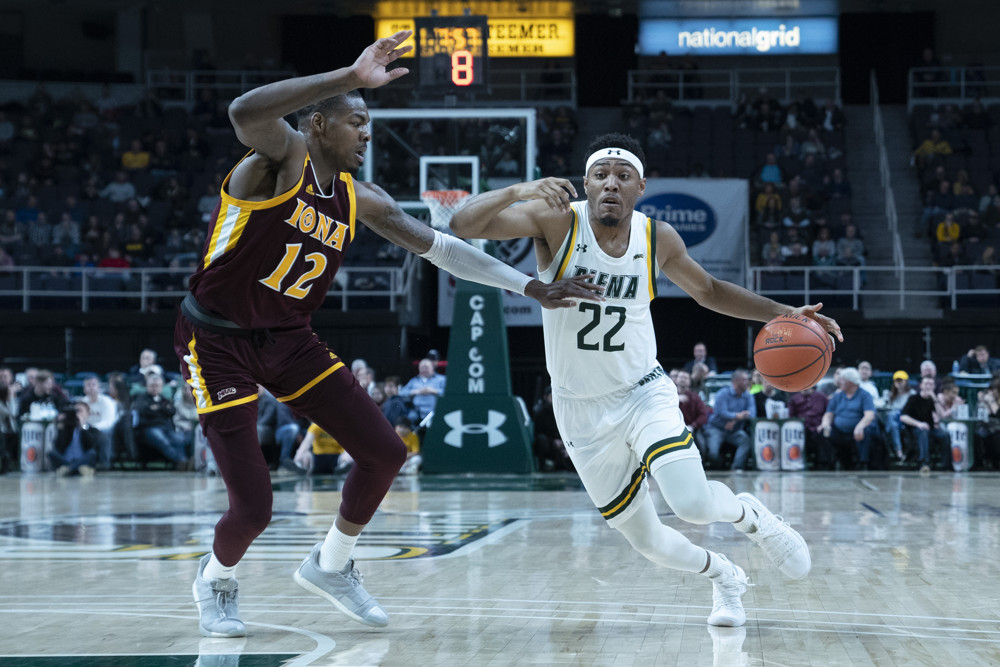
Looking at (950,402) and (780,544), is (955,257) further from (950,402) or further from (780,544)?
(780,544)

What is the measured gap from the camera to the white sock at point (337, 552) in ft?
16.6

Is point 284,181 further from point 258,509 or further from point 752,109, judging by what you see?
point 752,109

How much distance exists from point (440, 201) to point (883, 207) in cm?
1256

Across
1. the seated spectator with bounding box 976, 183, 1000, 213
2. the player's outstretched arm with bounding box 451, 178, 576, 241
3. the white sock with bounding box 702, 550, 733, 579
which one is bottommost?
the white sock with bounding box 702, 550, 733, 579

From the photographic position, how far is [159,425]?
1543cm

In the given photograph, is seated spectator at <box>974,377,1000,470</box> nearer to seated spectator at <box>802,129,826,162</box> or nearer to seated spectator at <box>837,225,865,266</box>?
seated spectator at <box>837,225,865,266</box>

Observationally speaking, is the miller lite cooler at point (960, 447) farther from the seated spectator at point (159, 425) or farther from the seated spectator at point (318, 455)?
the seated spectator at point (159, 425)

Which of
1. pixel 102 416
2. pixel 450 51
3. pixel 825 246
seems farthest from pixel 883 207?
pixel 102 416

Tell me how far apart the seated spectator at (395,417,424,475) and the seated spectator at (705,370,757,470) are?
3677 millimetres

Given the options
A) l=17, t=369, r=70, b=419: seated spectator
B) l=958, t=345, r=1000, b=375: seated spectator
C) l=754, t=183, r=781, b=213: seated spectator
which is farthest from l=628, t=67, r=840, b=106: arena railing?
l=17, t=369, r=70, b=419: seated spectator

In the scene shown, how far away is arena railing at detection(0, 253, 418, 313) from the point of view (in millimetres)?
19786

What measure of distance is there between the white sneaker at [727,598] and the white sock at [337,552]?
5.18ft

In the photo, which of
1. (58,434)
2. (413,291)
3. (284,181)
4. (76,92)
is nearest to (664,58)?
(413,291)

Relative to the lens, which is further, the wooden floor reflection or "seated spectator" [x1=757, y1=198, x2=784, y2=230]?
"seated spectator" [x1=757, y1=198, x2=784, y2=230]
